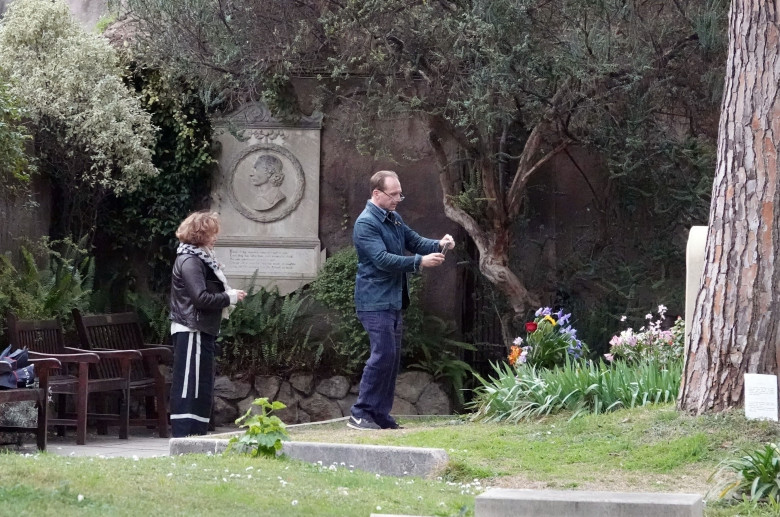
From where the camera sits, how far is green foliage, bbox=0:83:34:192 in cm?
987

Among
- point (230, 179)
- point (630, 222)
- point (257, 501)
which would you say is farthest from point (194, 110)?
point (257, 501)

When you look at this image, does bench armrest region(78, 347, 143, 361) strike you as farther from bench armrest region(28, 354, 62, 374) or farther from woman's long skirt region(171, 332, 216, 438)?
woman's long skirt region(171, 332, 216, 438)

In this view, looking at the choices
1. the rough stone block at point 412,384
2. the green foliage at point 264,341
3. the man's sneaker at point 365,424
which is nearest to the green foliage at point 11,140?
the green foliage at point 264,341

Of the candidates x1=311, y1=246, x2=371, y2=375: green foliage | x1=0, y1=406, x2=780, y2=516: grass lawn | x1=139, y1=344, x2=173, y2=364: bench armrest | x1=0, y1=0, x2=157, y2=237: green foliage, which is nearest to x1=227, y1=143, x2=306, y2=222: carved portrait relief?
x1=311, y1=246, x2=371, y2=375: green foliage

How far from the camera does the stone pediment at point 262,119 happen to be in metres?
12.6

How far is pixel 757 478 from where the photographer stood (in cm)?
554

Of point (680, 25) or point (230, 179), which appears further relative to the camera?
point (230, 179)

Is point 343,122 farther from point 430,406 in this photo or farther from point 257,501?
Result: point 257,501

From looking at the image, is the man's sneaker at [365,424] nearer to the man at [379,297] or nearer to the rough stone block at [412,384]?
the man at [379,297]

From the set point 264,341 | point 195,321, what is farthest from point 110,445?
point 264,341

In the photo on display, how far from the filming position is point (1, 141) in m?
9.88

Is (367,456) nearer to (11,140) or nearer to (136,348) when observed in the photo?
(11,140)

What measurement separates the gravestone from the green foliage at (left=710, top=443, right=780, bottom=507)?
7.37 m

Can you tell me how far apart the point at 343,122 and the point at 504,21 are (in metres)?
2.95
